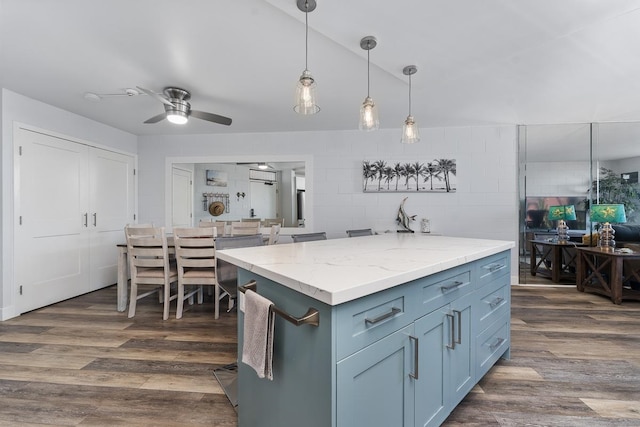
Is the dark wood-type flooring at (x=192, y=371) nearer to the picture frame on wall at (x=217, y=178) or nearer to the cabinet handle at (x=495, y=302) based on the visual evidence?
the cabinet handle at (x=495, y=302)

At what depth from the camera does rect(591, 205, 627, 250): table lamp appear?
3.42 meters

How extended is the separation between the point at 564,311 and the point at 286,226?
11.6 ft

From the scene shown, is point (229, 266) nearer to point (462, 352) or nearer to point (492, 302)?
point (462, 352)

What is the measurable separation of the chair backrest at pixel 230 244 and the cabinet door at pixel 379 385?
1.37 meters

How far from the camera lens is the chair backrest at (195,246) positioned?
2.70m

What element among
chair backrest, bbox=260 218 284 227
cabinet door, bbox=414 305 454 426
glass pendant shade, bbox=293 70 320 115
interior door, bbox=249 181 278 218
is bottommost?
cabinet door, bbox=414 305 454 426

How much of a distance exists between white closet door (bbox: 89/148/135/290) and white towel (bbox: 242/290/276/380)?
3.80m

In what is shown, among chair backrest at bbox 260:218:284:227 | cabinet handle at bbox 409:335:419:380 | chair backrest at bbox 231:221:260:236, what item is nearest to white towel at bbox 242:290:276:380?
Result: cabinet handle at bbox 409:335:419:380

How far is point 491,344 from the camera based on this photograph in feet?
5.69

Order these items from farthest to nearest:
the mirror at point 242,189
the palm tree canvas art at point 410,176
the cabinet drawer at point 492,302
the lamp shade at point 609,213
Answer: the mirror at point 242,189 < the palm tree canvas art at point 410,176 < the lamp shade at point 609,213 < the cabinet drawer at point 492,302

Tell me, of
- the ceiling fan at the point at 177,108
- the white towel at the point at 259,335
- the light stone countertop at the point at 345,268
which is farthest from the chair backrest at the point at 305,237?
the ceiling fan at the point at 177,108

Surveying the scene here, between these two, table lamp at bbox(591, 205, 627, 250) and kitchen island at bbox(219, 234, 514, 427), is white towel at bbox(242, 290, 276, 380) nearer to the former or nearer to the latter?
kitchen island at bbox(219, 234, 514, 427)

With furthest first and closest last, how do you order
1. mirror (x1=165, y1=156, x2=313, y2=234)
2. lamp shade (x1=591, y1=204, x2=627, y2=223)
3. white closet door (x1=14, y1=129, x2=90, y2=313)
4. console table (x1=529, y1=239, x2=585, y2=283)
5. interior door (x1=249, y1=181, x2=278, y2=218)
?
interior door (x1=249, y1=181, x2=278, y2=218), mirror (x1=165, y1=156, x2=313, y2=234), console table (x1=529, y1=239, x2=585, y2=283), lamp shade (x1=591, y1=204, x2=627, y2=223), white closet door (x1=14, y1=129, x2=90, y2=313)

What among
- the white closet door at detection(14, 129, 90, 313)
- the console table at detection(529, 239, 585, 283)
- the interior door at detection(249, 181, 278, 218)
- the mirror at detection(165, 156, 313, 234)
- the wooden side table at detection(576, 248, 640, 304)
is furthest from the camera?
the interior door at detection(249, 181, 278, 218)
